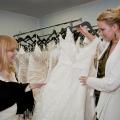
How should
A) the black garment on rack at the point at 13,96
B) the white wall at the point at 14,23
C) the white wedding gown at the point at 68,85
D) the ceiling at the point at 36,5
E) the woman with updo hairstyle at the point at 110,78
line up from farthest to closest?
the white wall at the point at 14,23, the ceiling at the point at 36,5, the white wedding gown at the point at 68,85, the black garment on rack at the point at 13,96, the woman with updo hairstyle at the point at 110,78

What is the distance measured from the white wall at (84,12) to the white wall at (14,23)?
311 millimetres

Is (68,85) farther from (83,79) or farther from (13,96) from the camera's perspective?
(13,96)

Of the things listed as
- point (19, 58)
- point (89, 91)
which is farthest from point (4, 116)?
point (19, 58)

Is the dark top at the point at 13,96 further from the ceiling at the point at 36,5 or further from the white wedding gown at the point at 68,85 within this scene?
the ceiling at the point at 36,5

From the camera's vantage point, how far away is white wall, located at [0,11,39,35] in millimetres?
4953

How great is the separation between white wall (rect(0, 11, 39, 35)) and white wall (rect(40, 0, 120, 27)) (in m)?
0.31

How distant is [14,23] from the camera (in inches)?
202

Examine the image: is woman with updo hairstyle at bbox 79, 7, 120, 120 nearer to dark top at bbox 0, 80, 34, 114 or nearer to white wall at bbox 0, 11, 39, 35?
dark top at bbox 0, 80, 34, 114

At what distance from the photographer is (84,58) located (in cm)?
183

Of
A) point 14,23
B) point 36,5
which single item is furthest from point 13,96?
point 14,23

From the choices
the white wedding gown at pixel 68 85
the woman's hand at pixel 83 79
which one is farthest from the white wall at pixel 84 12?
the woman's hand at pixel 83 79

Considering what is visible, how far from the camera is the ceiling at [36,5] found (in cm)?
443

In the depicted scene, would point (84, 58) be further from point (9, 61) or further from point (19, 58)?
point (19, 58)

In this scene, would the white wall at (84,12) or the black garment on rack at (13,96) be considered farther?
the white wall at (84,12)
